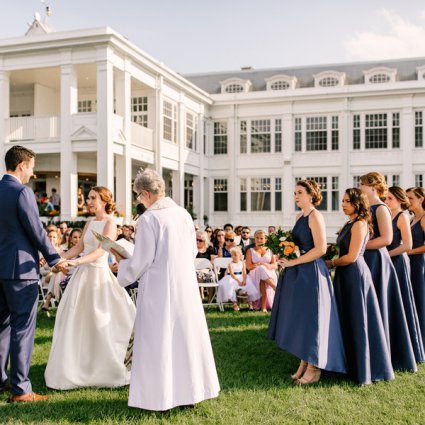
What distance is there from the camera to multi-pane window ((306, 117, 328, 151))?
30.7 metres

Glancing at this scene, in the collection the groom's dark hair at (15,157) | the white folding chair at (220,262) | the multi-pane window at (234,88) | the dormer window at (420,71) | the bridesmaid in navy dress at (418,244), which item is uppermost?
the dormer window at (420,71)

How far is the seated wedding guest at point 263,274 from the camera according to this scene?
11.2 meters

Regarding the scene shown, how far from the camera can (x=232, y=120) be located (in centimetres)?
3169

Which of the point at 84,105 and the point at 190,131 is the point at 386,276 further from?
the point at 190,131

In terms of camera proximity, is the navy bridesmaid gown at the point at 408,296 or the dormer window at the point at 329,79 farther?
the dormer window at the point at 329,79

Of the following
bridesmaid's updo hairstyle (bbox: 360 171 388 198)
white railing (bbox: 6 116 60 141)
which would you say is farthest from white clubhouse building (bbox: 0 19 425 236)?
bridesmaid's updo hairstyle (bbox: 360 171 388 198)

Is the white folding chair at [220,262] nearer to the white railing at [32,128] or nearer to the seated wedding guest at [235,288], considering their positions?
the seated wedding guest at [235,288]

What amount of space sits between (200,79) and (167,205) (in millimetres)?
32163

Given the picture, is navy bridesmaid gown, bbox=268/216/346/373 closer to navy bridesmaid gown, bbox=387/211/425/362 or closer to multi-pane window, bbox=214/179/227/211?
navy bridesmaid gown, bbox=387/211/425/362

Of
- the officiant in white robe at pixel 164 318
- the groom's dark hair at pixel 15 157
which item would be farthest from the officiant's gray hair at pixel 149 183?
the groom's dark hair at pixel 15 157

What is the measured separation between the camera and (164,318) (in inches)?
191

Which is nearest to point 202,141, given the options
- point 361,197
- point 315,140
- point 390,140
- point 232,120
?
point 232,120

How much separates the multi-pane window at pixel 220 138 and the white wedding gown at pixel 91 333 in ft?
86.3

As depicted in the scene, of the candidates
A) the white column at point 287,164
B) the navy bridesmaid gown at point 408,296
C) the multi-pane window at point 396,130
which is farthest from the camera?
the white column at point 287,164
